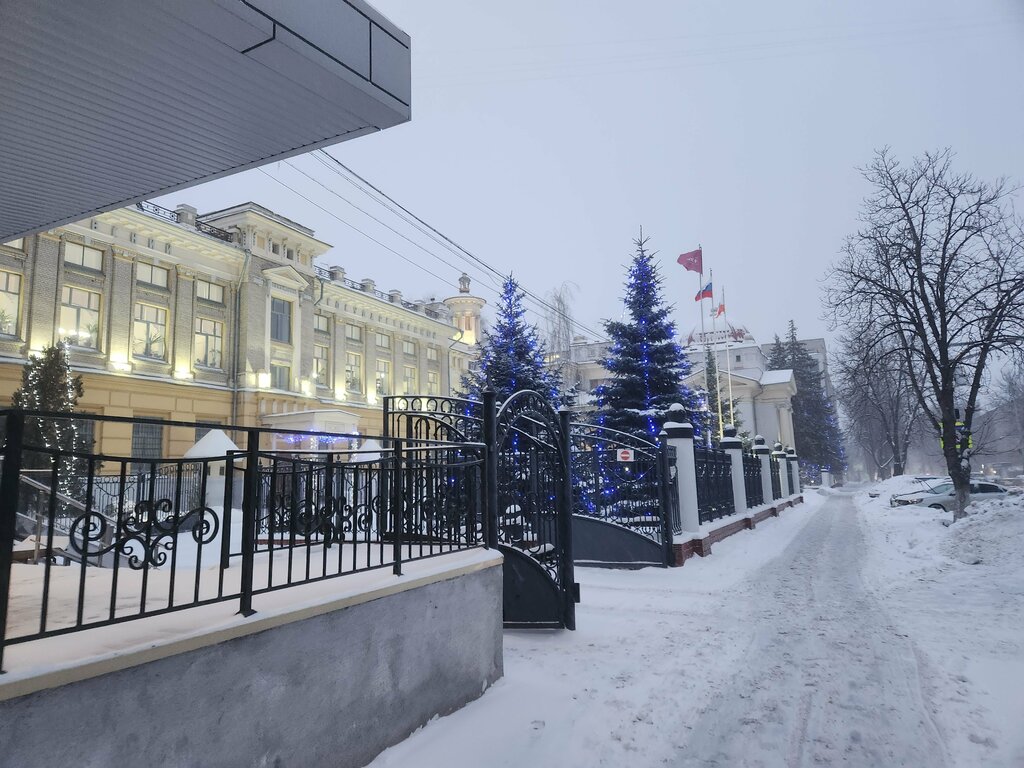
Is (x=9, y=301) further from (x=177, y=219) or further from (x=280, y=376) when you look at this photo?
(x=280, y=376)

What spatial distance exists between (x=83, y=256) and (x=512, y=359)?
59.3 ft

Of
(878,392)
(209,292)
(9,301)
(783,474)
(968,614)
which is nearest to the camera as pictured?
(968,614)

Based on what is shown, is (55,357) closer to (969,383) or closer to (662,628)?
(662,628)

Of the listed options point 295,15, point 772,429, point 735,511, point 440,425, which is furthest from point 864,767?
point 772,429

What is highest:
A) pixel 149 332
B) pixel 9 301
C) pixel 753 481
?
pixel 9 301

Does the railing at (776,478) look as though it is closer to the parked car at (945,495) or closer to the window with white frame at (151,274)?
the parked car at (945,495)

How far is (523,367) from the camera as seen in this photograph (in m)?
18.8

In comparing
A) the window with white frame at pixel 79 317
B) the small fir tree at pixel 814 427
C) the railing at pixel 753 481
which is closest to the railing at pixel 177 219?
the window with white frame at pixel 79 317

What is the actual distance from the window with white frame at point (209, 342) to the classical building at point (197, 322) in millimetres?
53

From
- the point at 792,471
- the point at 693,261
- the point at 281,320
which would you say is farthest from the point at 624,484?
the point at 792,471

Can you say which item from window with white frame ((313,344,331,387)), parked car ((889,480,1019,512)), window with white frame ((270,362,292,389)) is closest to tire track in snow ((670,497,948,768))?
parked car ((889,480,1019,512))

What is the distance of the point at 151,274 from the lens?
27.1 meters

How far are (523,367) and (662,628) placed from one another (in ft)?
39.6

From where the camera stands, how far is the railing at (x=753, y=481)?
2030 cm
